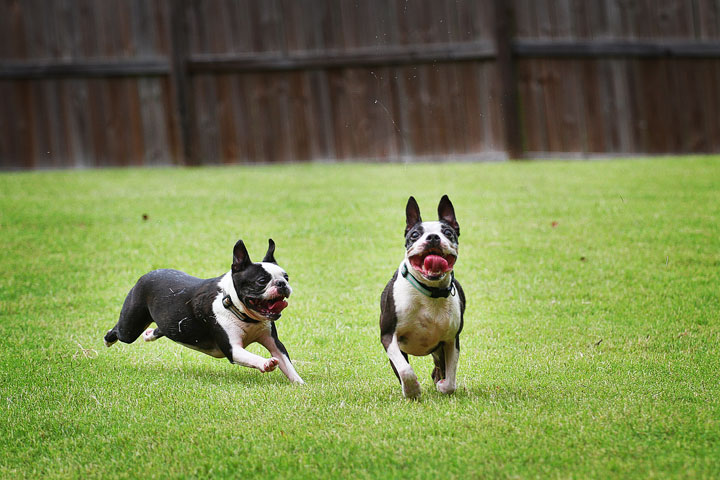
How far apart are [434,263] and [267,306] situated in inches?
45.3

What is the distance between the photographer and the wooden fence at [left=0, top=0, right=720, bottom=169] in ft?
44.9

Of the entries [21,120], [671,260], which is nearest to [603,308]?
[671,260]

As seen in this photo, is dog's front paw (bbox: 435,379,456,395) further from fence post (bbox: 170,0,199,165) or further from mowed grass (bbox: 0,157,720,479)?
fence post (bbox: 170,0,199,165)

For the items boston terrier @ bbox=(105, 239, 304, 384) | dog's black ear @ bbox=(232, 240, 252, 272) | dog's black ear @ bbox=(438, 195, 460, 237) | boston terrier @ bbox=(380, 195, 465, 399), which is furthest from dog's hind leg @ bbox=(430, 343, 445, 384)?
dog's black ear @ bbox=(232, 240, 252, 272)

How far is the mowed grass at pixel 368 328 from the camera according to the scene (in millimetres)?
4332

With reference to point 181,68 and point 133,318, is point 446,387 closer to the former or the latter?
point 133,318

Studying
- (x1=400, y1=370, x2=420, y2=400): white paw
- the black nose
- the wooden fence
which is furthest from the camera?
the wooden fence

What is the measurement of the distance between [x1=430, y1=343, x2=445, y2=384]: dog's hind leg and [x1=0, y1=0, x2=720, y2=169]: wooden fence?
862cm

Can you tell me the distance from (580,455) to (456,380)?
4.79ft

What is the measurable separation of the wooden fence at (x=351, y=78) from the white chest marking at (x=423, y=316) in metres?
8.98

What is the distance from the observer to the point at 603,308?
295 inches

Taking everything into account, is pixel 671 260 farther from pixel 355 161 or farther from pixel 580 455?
pixel 355 161

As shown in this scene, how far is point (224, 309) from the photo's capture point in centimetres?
561

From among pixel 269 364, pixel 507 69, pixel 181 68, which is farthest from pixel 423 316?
pixel 181 68
